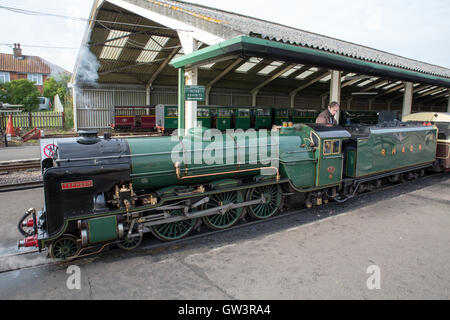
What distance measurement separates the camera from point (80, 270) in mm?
4656

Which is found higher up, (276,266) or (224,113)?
(224,113)

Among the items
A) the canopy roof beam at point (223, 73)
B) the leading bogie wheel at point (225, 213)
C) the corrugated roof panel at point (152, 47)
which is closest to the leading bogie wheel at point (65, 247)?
the leading bogie wheel at point (225, 213)

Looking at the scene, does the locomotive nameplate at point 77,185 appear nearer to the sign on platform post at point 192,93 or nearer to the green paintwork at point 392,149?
the sign on platform post at point 192,93

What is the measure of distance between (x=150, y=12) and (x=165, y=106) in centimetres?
1112

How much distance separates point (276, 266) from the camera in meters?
4.88

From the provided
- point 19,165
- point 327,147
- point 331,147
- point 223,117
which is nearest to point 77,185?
point 327,147

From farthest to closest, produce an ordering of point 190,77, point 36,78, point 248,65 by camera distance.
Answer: point 36,78
point 248,65
point 190,77

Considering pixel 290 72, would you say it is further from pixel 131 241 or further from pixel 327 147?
pixel 131 241

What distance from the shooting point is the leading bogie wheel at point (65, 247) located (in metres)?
4.79

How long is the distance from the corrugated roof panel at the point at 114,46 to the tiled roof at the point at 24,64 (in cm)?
2959

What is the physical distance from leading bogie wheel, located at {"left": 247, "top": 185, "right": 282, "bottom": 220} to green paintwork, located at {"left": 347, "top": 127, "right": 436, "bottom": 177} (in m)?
2.57

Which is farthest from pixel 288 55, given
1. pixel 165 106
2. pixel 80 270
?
pixel 165 106

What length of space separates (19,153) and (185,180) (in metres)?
12.7

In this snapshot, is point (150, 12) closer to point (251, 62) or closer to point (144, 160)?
point (144, 160)
